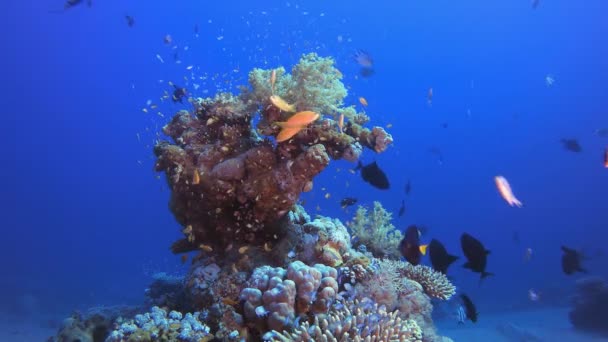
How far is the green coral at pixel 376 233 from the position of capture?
8289 mm

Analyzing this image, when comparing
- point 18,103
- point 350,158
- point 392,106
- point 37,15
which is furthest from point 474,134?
point 18,103

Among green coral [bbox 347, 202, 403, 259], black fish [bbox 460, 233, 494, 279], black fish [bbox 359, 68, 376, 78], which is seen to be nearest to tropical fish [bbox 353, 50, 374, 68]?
black fish [bbox 359, 68, 376, 78]

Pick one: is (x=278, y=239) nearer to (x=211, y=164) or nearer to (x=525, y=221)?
(x=211, y=164)

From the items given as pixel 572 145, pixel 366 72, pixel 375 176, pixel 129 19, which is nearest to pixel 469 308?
pixel 375 176

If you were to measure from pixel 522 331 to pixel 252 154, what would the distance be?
15925 millimetres

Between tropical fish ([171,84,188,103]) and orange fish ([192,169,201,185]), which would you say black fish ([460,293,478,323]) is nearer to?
orange fish ([192,169,201,185])

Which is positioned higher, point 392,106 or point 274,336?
point 392,106

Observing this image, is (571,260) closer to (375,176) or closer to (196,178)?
(375,176)

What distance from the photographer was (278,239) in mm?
6234

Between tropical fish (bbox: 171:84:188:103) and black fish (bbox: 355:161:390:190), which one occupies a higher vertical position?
tropical fish (bbox: 171:84:188:103)

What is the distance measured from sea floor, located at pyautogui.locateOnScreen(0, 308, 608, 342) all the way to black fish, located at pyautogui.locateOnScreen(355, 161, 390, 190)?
1117cm

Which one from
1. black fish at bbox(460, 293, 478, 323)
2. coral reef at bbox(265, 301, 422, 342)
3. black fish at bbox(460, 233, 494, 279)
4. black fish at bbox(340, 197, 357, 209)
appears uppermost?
black fish at bbox(340, 197, 357, 209)

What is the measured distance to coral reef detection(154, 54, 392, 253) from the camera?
5.73 m

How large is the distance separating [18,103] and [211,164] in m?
119
